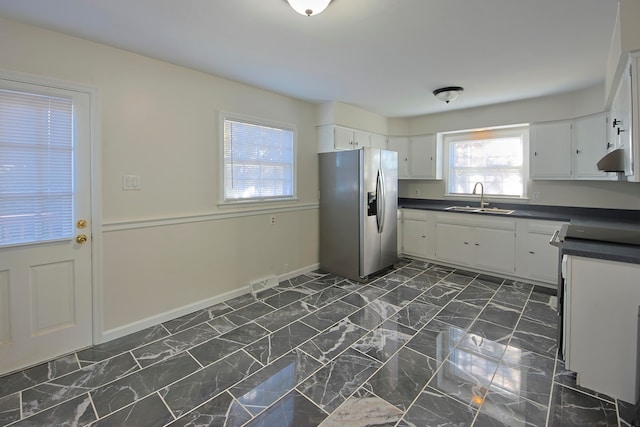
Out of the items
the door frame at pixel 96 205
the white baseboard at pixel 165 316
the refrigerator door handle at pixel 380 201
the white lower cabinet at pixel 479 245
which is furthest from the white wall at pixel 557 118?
the door frame at pixel 96 205

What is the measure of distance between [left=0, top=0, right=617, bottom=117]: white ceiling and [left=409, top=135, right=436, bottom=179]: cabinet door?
1.70 meters

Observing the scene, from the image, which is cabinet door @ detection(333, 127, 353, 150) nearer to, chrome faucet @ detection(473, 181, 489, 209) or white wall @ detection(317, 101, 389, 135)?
white wall @ detection(317, 101, 389, 135)

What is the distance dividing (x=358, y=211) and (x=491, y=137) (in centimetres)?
261

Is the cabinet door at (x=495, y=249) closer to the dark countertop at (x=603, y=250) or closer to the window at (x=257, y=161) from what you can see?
the dark countertop at (x=603, y=250)

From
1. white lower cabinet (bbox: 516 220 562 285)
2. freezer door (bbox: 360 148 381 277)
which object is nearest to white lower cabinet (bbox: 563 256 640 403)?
white lower cabinet (bbox: 516 220 562 285)

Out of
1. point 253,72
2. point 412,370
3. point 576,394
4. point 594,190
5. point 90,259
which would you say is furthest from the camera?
point 594,190

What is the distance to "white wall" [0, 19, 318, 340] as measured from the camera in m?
2.39

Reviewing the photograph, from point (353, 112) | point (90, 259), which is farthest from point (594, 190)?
point (90, 259)

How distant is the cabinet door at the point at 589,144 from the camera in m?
3.51

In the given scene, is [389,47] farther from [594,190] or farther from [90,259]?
[594,190]

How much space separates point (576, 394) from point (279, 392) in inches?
74.1

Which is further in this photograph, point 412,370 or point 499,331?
point 499,331

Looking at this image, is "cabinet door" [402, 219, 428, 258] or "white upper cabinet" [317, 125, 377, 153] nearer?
"white upper cabinet" [317, 125, 377, 153]

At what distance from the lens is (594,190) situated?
3.80 metres
